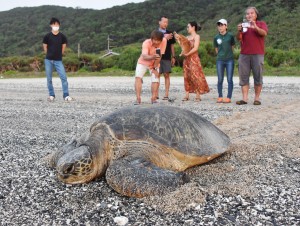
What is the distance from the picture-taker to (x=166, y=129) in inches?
119

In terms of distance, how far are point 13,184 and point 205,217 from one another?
1616 mm

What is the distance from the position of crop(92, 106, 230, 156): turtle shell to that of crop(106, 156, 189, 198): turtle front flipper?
1.04 ft

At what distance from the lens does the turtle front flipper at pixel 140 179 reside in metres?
2.51

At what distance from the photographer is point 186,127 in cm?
317

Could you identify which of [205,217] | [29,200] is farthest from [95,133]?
[205,217]

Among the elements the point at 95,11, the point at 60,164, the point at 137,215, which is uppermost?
the point at 95,11

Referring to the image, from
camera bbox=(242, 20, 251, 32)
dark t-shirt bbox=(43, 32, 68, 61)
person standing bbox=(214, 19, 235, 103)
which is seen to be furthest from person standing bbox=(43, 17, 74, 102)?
camera bbox=(242, 20, 251, 32)

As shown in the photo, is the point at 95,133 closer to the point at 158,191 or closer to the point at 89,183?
the point at 89,183

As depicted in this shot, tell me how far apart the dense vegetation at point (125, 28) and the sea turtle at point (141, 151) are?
54.0 feet

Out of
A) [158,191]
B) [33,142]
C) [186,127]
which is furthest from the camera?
[33,142]

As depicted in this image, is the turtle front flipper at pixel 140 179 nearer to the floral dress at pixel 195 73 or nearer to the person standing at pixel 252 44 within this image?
the person standing at pixel 252 44

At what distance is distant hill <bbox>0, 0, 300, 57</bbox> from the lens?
140ft

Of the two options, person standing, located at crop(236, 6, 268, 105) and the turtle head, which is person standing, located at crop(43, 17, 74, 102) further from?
the turtle head

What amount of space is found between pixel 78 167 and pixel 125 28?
7330cm
